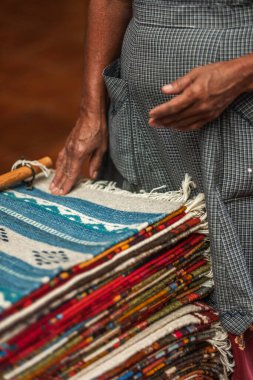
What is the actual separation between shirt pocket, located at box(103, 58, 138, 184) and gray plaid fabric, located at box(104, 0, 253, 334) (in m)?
0.05

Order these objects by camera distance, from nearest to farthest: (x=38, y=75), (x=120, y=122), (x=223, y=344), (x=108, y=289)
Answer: (x=108, y=289) → (x=223, y=344) → (x=120, y=122) → (x=38, y=75)

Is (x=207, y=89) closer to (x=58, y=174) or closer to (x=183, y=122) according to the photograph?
(x=183, y=122)

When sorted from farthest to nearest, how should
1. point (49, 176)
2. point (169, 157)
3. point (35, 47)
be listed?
point (35, 47) → point (49, 176) → point (169, 157)

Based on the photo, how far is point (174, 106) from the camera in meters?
0.98

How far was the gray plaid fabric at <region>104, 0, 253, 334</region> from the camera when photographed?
1.05 metres

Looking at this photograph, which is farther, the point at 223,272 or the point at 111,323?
the point at 223,272

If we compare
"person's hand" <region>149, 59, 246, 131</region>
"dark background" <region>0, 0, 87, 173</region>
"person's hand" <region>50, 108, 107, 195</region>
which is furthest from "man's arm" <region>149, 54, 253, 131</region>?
"dark background" <region>0, 0, 87, 173</region>

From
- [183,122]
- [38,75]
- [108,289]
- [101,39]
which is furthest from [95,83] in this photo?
[38,75]

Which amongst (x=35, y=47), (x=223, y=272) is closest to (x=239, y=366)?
(x=223, y=272)

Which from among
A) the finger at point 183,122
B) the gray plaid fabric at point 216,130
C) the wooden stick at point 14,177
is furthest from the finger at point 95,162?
the finger at point 183,122

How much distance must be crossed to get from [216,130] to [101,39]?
0.39 metres

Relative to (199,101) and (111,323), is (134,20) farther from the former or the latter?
(111,323)

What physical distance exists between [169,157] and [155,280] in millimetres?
239

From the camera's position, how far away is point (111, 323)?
0.98 metres
